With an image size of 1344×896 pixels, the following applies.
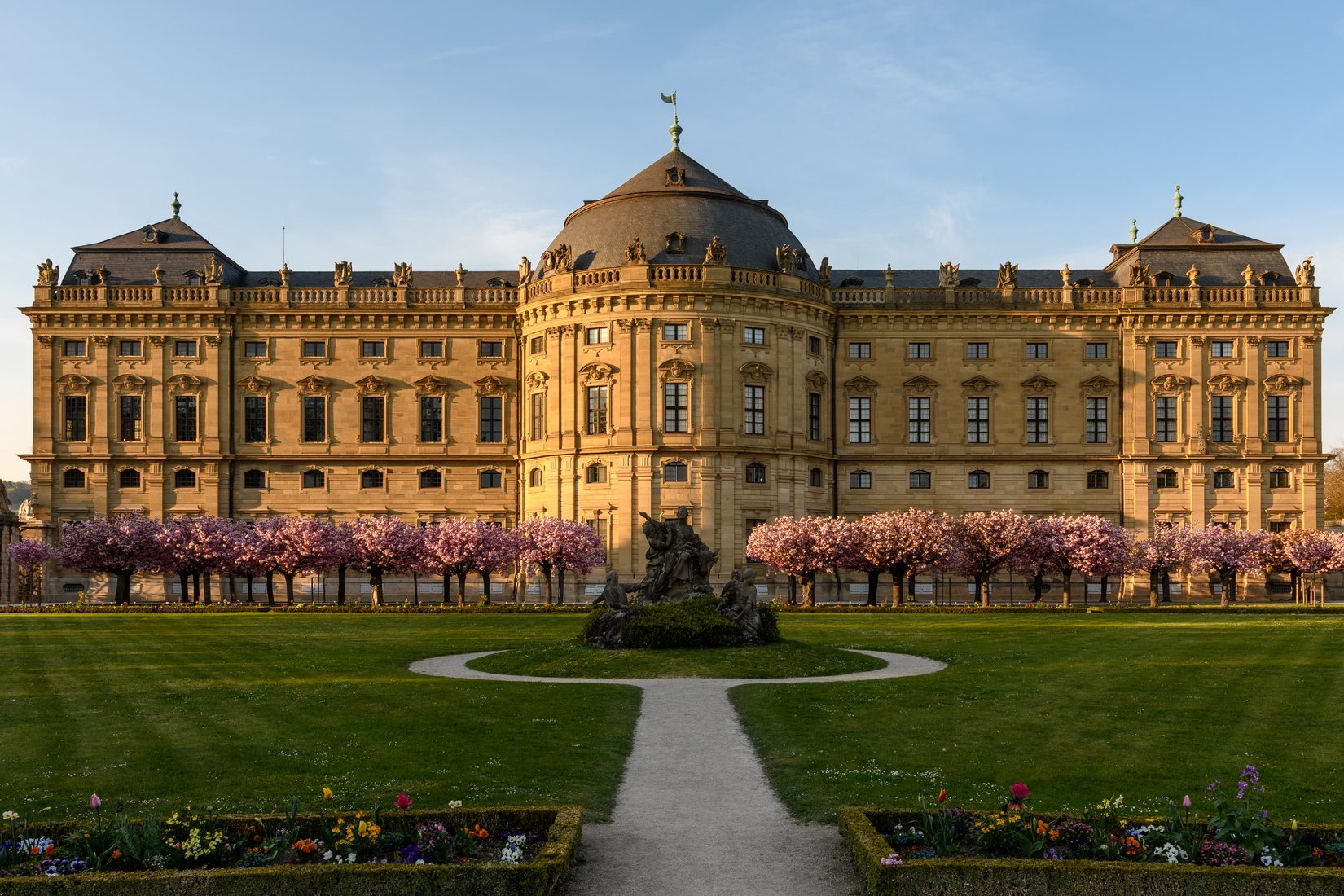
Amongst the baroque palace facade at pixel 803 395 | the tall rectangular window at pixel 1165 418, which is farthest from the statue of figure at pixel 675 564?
the tall rectangular window at pixel 1165 418

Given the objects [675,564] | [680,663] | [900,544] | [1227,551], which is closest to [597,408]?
[900,544]

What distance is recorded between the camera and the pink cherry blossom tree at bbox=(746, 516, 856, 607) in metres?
68.2

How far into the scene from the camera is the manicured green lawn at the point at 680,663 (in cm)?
3250

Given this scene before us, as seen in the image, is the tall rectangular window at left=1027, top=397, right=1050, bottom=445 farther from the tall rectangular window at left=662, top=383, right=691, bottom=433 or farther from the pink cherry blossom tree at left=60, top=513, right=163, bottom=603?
the pink cherry blossom tree at left=60, top=513, right=163, bottom=603

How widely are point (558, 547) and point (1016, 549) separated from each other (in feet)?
82.7

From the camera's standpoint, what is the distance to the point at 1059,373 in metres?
87.2

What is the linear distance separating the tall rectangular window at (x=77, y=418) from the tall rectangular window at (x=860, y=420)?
51.4m

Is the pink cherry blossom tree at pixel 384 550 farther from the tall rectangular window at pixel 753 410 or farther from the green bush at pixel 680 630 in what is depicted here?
the green bush at pixel 680 630

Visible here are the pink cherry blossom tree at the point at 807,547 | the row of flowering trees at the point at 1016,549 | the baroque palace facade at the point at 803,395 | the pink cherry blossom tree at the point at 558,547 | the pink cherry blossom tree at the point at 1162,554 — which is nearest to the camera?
the pink cherry blossom tree at the point at 807,547

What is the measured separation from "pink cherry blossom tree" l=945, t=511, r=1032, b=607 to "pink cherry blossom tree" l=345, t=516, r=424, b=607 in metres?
29.7

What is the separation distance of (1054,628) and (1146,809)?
33.0 metres

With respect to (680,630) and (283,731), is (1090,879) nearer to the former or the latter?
(283,731)

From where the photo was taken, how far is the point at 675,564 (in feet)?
126

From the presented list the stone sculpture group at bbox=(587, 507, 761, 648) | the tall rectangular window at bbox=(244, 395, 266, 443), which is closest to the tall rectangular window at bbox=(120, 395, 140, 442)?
the tall rectangular window at bbox=(244, 395, 266, 443)
